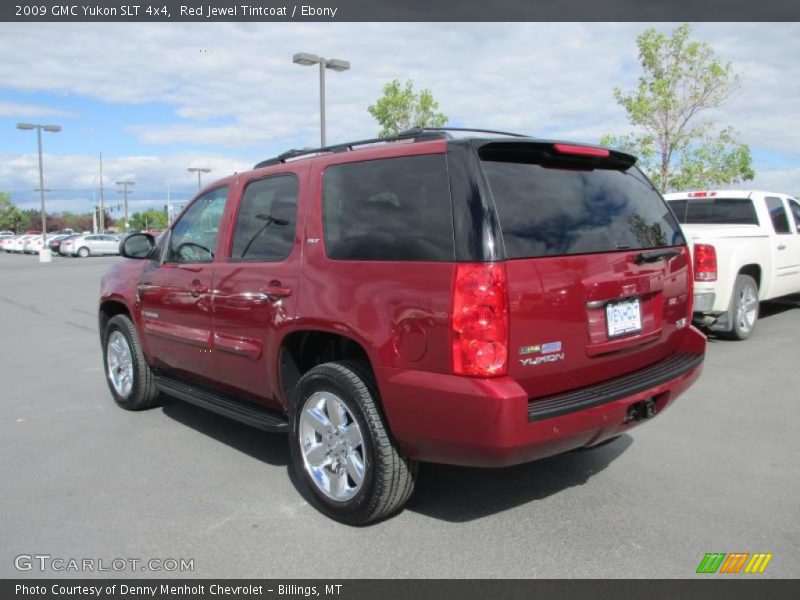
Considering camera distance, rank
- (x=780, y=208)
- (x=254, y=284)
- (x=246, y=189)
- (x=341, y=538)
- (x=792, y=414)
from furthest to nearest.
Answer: (x=780, y=208) → (x=792, y=414) → (x=246, y=189) → (x=254, y=284) → (x=341, y=538)

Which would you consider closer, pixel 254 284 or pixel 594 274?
pixel 594 274

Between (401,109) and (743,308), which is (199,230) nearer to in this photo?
(743,308)

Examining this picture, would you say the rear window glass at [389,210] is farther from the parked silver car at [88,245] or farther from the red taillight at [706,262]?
the parked silver car at [88,245]

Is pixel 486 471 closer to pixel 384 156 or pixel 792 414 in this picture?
pixel 384 156

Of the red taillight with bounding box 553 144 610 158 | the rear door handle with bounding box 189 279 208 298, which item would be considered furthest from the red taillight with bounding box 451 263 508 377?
the rear door handle with bounding box 189 279 208 298

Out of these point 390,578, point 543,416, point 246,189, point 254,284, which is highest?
point 246,189

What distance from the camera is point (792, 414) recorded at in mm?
5242

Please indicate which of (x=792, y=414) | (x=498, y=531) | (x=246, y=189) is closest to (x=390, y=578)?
(x=498, y=531)

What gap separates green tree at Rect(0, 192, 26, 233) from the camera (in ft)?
358

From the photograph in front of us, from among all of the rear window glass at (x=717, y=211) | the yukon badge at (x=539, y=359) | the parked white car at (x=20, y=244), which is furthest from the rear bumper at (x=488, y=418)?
the parked white car at (x=20, y=244)

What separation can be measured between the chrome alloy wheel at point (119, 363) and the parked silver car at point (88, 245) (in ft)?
125

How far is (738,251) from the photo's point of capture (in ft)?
25.7

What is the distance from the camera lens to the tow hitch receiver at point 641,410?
3.36m
